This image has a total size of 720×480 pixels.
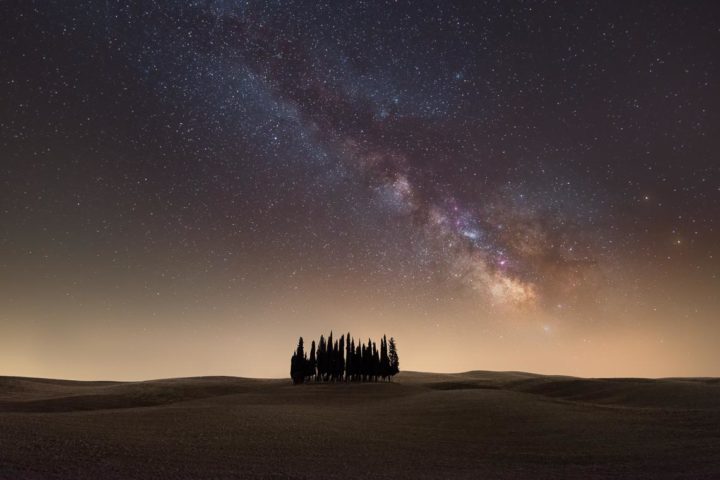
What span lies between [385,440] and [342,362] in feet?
185

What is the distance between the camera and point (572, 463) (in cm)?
2233

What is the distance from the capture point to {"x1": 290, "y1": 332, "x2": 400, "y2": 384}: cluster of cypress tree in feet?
265

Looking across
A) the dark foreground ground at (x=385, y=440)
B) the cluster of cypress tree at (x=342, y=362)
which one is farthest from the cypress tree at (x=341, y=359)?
the dark foreground ground at (x=385, y=440)

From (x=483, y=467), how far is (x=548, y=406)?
72.4 feet

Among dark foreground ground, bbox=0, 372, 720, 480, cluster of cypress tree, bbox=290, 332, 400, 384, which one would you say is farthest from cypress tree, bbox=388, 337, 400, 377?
dark foreground ground, bbox=0, 372, 720, 480

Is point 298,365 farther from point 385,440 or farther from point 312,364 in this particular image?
point 385,440

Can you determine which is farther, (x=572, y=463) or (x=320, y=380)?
(x=320, y=380)

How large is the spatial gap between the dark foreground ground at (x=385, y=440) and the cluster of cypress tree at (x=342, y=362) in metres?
35.2

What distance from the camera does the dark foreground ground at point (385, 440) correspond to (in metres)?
19.2

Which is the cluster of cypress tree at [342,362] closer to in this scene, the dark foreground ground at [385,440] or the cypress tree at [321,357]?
the cypress tree at [321,357]

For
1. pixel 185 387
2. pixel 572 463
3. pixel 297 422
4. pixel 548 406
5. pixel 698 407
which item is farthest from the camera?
pixel 185 387

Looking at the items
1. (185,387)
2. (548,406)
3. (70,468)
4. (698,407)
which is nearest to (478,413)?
(548,406)

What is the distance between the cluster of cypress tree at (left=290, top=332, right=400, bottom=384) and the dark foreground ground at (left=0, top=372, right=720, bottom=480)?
116 ft

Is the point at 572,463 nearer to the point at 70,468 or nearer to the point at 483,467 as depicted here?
the point at 483,467
